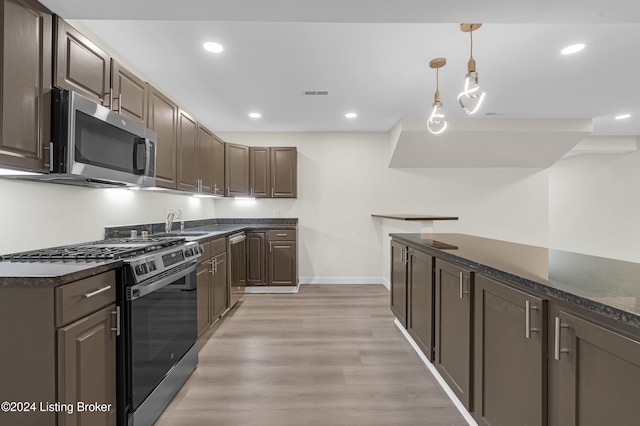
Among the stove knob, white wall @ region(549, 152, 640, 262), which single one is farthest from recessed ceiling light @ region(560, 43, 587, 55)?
white wall @ region(549, 152, 640, 262)

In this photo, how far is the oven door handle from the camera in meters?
1.59

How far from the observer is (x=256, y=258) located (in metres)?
4.64

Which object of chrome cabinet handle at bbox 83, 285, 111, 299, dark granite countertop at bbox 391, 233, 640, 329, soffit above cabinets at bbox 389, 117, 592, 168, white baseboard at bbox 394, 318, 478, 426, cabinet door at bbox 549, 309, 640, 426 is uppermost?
soffit above cabinets at bbox 389, 117, 592, 168

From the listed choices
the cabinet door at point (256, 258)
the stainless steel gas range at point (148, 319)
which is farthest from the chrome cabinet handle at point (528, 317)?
the cabinet door at point (256, 258)

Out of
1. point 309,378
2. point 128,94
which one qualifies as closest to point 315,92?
point 128,94

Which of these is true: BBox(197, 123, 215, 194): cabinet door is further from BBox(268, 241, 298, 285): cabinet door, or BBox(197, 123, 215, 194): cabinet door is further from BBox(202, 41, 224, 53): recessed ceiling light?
BBox(268, 241, 298, 285): cabinet door

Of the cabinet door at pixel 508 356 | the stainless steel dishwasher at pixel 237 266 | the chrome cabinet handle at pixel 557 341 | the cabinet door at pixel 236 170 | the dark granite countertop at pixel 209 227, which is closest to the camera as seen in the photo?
the chrome cabinet handle at pixel 557 341

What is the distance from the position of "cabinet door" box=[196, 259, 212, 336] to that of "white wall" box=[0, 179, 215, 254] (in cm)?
84

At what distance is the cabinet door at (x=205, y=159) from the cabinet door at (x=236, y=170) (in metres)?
0.52

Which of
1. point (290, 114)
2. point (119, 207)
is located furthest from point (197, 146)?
point (290, 114)

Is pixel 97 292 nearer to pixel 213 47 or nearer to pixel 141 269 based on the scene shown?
pixel 141 269

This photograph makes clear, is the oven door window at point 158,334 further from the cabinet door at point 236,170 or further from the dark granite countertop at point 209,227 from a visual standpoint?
the cabinet door at point 236,170

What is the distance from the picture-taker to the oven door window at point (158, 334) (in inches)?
64.3

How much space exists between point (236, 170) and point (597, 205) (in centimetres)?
724
